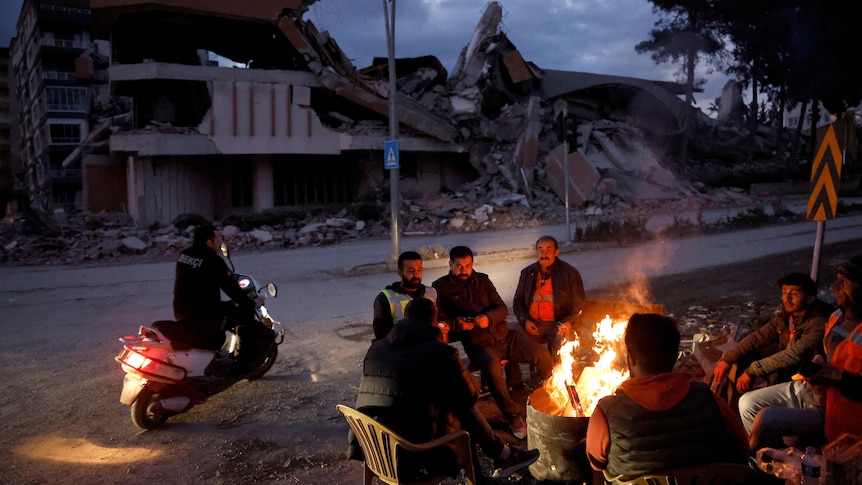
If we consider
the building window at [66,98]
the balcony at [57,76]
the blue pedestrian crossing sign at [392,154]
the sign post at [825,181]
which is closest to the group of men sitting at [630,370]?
the sign post at [825,181]

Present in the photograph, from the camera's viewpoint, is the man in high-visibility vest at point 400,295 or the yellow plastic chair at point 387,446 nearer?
the yellow plastic chair at point 387,446

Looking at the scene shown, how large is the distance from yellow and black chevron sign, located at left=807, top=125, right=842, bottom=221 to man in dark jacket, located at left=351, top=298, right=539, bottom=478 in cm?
467

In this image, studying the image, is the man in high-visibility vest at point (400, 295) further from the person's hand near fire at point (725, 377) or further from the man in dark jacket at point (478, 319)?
the person's hand near fire at point (725, 377)

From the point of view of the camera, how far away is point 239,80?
24516 millimetres

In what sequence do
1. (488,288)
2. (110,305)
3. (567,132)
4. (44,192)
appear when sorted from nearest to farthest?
(488,288) < (110,305) < (567,132) < (44,192)

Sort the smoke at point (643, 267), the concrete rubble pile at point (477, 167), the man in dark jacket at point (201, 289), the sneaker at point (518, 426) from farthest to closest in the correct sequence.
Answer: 1. the concrete rubble pile at point (477, 167)
2. the smoke at point (643, 267)
3. the man in dark jacket at point (201, 289)
4. the sneaker at point (518, 426)

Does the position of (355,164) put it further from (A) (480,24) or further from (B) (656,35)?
(B) (656,35)

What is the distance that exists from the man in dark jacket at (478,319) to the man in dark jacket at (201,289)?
193cm

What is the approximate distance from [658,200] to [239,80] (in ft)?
61.1

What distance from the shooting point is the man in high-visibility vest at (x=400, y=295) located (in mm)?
4828

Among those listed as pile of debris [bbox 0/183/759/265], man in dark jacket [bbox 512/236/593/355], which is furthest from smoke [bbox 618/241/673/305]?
man in dark jacket [bbox 512/236/593/355]

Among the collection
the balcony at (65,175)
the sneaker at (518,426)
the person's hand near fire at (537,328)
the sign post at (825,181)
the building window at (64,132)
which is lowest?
the sneaker at (518,426)

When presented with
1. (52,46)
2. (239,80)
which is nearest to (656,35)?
(239,80)

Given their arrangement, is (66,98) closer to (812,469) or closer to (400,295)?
(400,295)
